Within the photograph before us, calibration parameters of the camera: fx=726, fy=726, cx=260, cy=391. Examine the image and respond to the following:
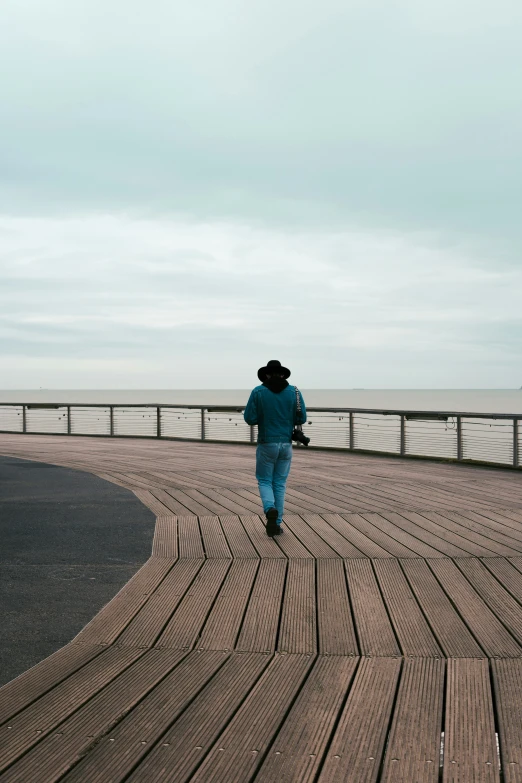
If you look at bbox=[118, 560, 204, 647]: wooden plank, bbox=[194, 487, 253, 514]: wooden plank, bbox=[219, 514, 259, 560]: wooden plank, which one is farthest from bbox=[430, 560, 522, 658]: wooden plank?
bbox=[194, 487, 253, 514]: wooden plank

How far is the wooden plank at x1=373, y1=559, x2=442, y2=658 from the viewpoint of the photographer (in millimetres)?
3545

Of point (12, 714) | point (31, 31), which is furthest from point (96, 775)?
point (31, 31)

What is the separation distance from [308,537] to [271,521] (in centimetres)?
35

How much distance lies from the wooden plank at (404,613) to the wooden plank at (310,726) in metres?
0.38

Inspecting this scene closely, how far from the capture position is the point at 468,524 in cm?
690

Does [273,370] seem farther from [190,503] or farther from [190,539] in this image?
[190,503]

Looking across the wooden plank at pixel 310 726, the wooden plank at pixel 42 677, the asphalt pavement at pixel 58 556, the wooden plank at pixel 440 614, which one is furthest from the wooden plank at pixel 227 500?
the wooden plank at pixel 310 726

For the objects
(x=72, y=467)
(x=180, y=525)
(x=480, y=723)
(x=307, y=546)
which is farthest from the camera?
(x=72, y=467)

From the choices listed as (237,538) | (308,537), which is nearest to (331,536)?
(308,537)

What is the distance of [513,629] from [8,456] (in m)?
12.5

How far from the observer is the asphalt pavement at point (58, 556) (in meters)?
3.78

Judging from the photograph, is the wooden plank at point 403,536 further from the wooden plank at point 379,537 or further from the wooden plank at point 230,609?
the wooden plank at point 230,609

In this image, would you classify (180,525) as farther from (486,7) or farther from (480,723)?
(486,7)

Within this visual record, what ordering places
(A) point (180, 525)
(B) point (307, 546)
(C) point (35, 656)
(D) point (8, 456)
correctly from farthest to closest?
(D) point (8, 456)
(A) point (180, 525)
(B) point (307, 546)
(C) point (35, 656)
